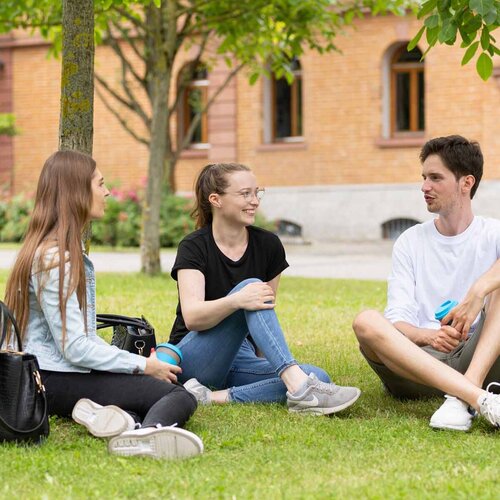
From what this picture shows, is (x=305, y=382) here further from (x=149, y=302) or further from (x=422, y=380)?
(x=149, y=302)

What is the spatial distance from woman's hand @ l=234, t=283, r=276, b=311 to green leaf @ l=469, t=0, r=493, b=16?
5.79 feet

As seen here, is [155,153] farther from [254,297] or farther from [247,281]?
[254,297]

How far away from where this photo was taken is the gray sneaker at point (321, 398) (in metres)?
5.60

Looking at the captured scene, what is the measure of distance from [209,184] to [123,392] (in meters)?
1.34

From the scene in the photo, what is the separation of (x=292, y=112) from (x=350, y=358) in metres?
17.1

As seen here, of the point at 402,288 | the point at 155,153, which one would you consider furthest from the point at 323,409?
the point at 155,153

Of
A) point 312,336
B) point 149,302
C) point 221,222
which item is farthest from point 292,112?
point 221,222

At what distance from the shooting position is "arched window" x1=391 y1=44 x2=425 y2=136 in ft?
76.1

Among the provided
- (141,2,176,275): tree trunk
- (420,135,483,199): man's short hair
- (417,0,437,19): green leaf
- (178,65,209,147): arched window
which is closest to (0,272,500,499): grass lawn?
(420,135,483,199): man's short hair

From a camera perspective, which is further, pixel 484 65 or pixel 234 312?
pixel 484 65

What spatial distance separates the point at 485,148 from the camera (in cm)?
2198

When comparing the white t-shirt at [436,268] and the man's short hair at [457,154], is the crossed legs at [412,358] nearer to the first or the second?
the white t-shirt at [436,268]

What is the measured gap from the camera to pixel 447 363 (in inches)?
226

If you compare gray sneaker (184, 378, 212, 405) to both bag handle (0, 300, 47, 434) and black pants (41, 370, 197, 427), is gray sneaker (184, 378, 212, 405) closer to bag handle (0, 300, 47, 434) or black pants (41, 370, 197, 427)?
black pants (41, 370, 197, 427)
